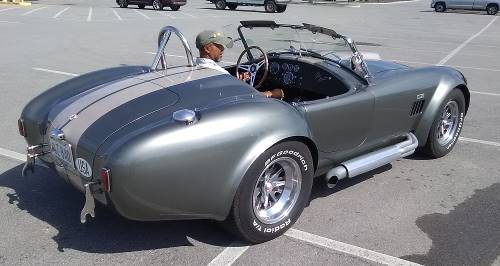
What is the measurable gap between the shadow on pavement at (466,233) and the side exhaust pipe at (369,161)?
0.52 meters

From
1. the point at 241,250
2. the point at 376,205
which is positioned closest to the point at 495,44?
the point at 376,205

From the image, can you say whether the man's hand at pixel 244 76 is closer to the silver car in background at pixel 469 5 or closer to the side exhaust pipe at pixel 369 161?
the side exhaust pipe at pixel 369 161

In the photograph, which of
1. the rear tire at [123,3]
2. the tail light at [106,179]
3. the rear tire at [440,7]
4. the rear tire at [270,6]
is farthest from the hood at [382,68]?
the rear tire at [440,7]

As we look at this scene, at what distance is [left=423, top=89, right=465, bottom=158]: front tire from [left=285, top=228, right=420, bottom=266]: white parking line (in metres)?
1.76

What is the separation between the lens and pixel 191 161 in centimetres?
273

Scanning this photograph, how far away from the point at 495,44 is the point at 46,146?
47.7ft

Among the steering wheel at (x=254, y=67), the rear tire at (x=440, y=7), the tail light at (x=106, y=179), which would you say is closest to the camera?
the tail light at (x=106, y=179)

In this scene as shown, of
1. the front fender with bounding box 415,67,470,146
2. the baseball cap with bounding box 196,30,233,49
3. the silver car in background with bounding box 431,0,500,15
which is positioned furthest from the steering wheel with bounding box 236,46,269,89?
the silver car in background with bounding box 431,0,500,15

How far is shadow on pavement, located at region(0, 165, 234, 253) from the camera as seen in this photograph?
316 centimetres

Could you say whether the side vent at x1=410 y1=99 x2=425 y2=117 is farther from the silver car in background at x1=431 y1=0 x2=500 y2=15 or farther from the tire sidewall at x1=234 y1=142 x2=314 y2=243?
the silver car in background at x1=431 y1=0 x2=500 y2=15

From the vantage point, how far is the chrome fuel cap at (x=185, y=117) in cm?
276

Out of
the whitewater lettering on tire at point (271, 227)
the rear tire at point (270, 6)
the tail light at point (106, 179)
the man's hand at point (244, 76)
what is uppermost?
the man's hand at point (244, 76)

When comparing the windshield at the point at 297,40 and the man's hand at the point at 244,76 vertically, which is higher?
the windshield at the point at 297,40

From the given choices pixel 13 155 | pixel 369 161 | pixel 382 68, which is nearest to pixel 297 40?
pixel 382 68
